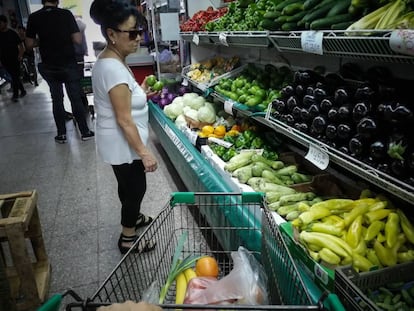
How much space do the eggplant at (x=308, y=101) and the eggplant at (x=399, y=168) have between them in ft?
2.12

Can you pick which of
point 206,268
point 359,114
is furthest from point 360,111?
point 206,268

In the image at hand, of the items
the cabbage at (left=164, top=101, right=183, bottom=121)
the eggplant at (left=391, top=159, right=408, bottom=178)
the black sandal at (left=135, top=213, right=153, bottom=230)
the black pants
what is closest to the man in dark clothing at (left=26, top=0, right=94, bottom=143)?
the cabbage at (left=164, top=101, right=183, bottom=121)

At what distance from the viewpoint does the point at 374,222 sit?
4.90 ft

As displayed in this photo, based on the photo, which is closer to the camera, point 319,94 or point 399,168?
point 399,168

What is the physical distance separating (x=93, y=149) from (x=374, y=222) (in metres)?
4.26

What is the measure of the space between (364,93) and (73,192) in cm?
308

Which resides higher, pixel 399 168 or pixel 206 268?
pixel 399 168

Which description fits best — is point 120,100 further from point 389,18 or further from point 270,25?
point 389,18

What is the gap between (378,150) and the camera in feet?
4.41

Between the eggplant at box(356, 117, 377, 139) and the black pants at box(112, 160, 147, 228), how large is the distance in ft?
4.79

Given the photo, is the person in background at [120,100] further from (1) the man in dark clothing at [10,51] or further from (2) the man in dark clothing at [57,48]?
(1) the man in dark clothing at [10,51]

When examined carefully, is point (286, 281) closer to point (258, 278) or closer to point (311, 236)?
point (258, 278)

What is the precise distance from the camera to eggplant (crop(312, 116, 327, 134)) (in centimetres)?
168

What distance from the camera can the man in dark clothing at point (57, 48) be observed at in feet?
15.8
